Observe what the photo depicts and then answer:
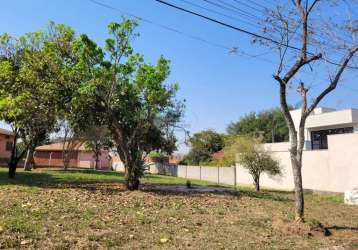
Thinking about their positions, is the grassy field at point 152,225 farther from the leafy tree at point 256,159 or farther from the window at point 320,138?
the window at point 320,138

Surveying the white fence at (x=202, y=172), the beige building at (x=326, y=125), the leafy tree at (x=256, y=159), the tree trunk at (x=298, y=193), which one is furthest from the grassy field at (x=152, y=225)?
the beige building at (x=326, y=125)

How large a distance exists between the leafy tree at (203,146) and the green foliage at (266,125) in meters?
5.45

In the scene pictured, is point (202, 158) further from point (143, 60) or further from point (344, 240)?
point (344, 240)

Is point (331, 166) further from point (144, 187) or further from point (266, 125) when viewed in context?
point (266, 125)

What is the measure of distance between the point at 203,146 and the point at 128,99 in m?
39.2

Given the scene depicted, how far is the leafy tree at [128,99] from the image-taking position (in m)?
16.8

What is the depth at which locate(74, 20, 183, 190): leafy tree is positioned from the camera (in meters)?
16.8

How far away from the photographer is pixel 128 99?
18.0 m

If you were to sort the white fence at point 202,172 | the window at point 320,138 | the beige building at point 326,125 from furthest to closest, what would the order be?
the window at point 320,138 < the beige building at point 326,125 < the white fence at point 202,172

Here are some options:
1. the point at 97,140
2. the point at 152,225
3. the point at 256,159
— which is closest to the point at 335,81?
the point at 152,225

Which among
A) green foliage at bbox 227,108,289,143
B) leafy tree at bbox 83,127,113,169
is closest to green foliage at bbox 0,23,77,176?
leafy tree at bbox 83,127,113,169

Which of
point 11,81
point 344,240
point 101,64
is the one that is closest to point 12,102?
point 11,81

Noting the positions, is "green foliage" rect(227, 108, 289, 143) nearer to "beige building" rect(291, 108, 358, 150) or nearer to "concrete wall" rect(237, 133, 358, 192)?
"beige building" rect(291, 108, 358, 150)

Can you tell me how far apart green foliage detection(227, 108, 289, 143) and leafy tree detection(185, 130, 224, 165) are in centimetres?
545
